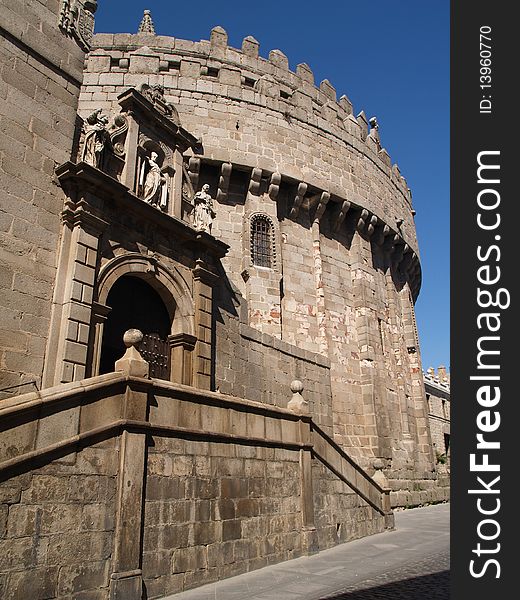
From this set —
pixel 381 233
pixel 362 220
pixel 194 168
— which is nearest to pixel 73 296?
pixel 194 168

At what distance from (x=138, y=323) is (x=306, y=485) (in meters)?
4.86

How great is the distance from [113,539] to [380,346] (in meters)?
14.6

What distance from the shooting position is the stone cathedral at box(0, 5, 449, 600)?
5645 millimetres

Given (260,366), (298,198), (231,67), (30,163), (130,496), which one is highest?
(231,67)

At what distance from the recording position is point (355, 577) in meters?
6.84

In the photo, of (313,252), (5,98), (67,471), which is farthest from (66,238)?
(313,252)

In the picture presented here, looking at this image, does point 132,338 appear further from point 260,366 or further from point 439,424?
point 439,424

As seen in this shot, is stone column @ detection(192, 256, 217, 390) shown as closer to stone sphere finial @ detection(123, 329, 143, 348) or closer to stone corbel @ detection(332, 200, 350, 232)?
stone sphere finial @ detection(123, 329, 143, 348)

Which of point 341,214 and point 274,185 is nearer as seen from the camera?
point 274,185

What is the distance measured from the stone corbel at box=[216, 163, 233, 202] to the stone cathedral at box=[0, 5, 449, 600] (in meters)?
0.06

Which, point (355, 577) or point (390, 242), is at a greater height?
point (390, 242)

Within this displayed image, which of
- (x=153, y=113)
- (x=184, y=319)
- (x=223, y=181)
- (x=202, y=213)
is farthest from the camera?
(x=223, y=181)

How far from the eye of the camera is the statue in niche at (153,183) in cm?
1139

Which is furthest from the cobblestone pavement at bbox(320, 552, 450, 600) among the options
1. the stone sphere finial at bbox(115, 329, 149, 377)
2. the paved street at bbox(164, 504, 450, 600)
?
the stone sphere finial at bbox(115, 329, 149, 377)
